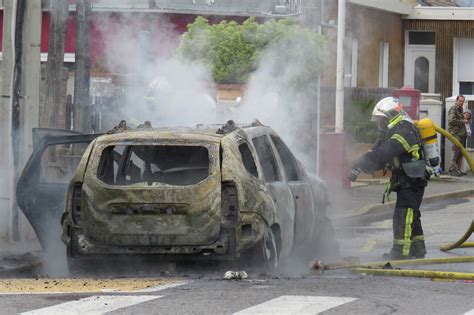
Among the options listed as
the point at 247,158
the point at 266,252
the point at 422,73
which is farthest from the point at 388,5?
the point at 266,252

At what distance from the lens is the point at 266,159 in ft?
40.1

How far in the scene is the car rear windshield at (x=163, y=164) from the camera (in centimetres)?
1195

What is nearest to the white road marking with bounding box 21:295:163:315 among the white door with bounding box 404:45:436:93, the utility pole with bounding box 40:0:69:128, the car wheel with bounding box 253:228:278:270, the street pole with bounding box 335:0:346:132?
the car wheel with bounding box 253:228:278:270

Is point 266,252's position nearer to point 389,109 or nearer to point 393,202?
point 389,109

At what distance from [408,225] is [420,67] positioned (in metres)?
24.0

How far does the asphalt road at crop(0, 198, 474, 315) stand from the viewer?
9.09 m

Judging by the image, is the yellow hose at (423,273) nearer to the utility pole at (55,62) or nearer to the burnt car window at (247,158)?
the burnt car window at (247,158)

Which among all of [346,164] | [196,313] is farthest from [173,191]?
[346,164]

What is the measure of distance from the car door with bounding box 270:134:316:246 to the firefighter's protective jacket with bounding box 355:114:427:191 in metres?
0.72

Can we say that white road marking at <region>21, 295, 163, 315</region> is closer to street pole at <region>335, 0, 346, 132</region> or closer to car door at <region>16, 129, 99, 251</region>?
car door at <region>16, 129, 99, 251</region>

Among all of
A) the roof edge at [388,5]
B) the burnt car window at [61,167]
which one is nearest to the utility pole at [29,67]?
the burnt car window at [61,167]

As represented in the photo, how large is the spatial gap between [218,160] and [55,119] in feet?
23.0

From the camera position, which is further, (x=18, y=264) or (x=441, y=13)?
(x=441, y=13)

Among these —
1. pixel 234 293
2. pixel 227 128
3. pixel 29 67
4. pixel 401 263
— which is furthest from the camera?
pixel 29 67
